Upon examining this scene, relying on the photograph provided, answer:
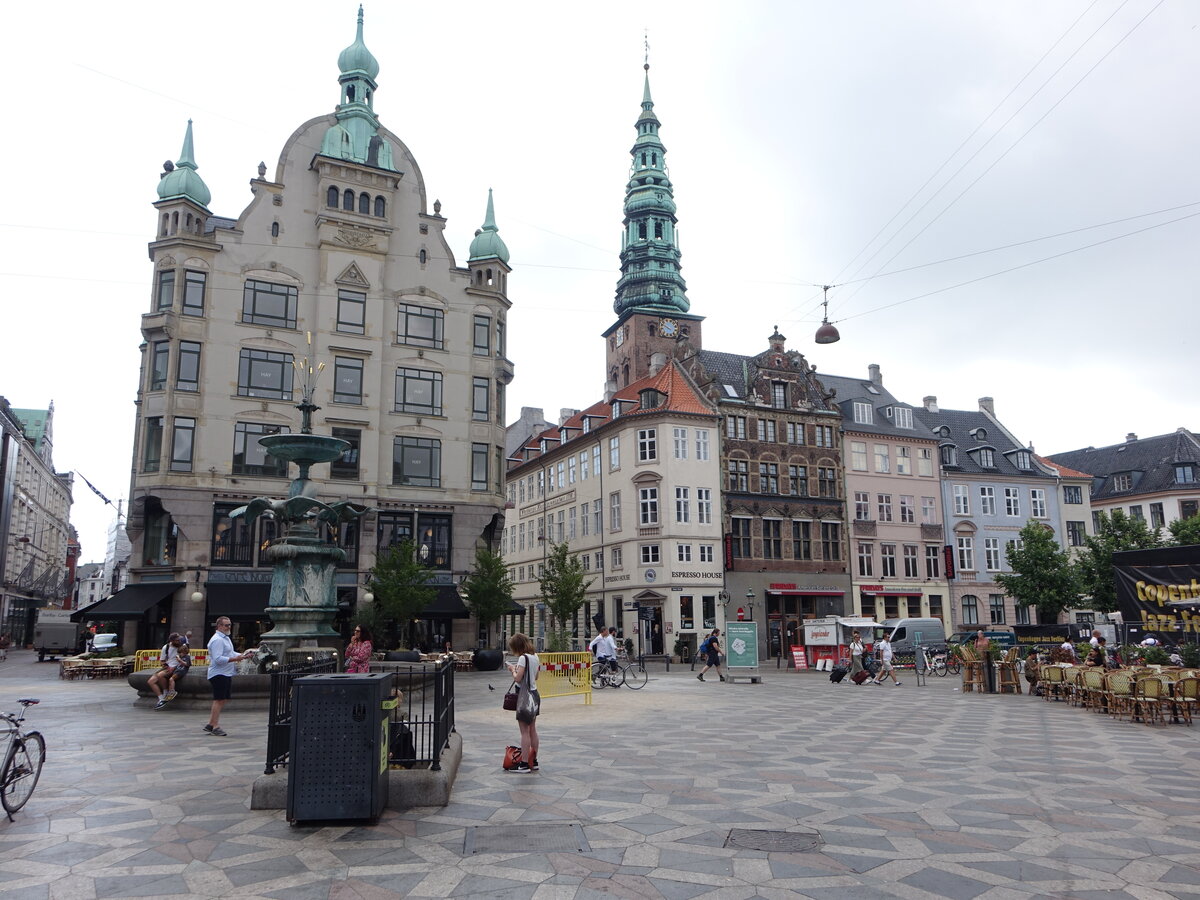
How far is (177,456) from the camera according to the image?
116 ft

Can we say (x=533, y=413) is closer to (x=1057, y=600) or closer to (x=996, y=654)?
(x=1057, y=600)

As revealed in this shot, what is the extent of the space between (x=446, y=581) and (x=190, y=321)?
50.6 ft

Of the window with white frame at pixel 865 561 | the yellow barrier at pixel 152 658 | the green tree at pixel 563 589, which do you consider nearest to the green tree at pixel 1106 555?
the window with white frame at pixel 865 561

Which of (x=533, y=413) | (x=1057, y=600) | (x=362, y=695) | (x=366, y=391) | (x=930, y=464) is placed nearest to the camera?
(x=362, y=695)

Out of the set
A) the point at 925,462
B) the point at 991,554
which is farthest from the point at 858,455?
the point at 991,554

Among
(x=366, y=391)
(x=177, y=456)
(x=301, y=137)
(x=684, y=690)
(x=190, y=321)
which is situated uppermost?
(x=301, y=137)

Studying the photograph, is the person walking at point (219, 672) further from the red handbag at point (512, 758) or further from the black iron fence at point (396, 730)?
the red handbag at point (512, 758)

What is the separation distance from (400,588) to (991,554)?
4070 cm

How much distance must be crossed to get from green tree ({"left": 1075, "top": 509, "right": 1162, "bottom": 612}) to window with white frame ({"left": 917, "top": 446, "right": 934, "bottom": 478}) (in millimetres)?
9954

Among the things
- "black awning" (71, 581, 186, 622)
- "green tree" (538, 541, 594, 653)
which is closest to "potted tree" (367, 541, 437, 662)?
"black awning" (71, 581, 186, 622)

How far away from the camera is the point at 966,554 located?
56375 mm

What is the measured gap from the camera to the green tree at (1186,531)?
2014 inches

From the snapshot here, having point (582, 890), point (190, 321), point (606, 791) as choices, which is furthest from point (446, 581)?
point (582, 890)

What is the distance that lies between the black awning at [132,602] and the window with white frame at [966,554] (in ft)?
150
